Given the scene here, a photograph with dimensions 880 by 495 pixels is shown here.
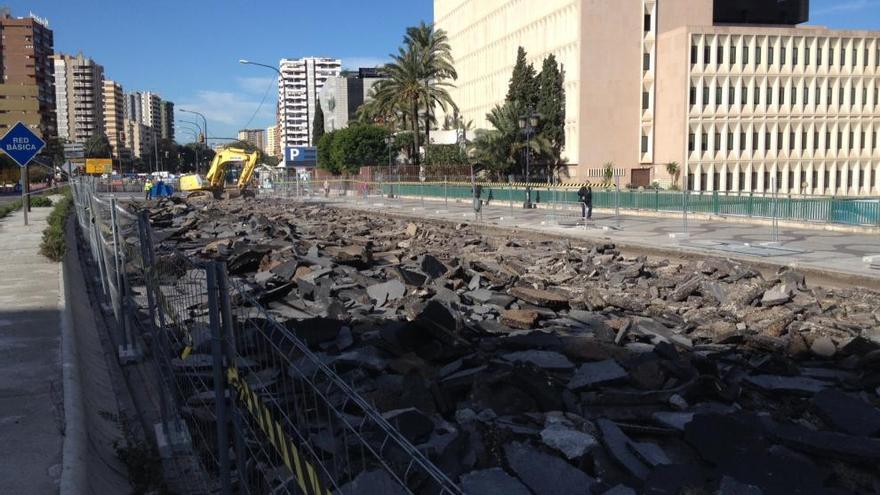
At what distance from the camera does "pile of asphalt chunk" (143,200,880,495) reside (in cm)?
507

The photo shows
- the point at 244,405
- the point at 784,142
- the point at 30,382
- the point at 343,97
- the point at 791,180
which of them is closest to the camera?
Answer: the point at 244,405

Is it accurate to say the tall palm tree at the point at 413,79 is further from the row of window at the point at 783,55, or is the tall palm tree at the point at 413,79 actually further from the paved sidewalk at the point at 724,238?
the paved sidewalk at the point at 724,238

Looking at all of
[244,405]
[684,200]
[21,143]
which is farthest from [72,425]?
[684,200]

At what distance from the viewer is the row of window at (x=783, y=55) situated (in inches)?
2388

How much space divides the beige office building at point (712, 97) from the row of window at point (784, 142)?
0.29 feet

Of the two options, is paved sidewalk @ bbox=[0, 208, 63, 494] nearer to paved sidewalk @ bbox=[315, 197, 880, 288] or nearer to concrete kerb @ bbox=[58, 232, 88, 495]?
concrete kerb @ bbox=[58, 232, 88, 495]

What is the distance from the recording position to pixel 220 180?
2002 inches

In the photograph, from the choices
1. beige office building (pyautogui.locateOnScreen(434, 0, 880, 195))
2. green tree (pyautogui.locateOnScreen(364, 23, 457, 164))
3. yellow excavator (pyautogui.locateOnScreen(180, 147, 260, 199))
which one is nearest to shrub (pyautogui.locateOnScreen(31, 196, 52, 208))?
yellow excavator (pyautogui.locateOnScreen(180, 147, 260, 199))

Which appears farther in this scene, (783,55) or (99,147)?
(99,147)

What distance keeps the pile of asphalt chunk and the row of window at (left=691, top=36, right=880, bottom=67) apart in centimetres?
5113

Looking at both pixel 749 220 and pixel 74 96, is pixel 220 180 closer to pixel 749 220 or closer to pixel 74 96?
pixel 749 220

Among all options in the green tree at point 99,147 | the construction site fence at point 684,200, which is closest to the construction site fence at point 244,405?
the construction site fence at point 684,200

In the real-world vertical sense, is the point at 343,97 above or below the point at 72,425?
above

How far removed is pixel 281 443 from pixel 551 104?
62365 millimetres
